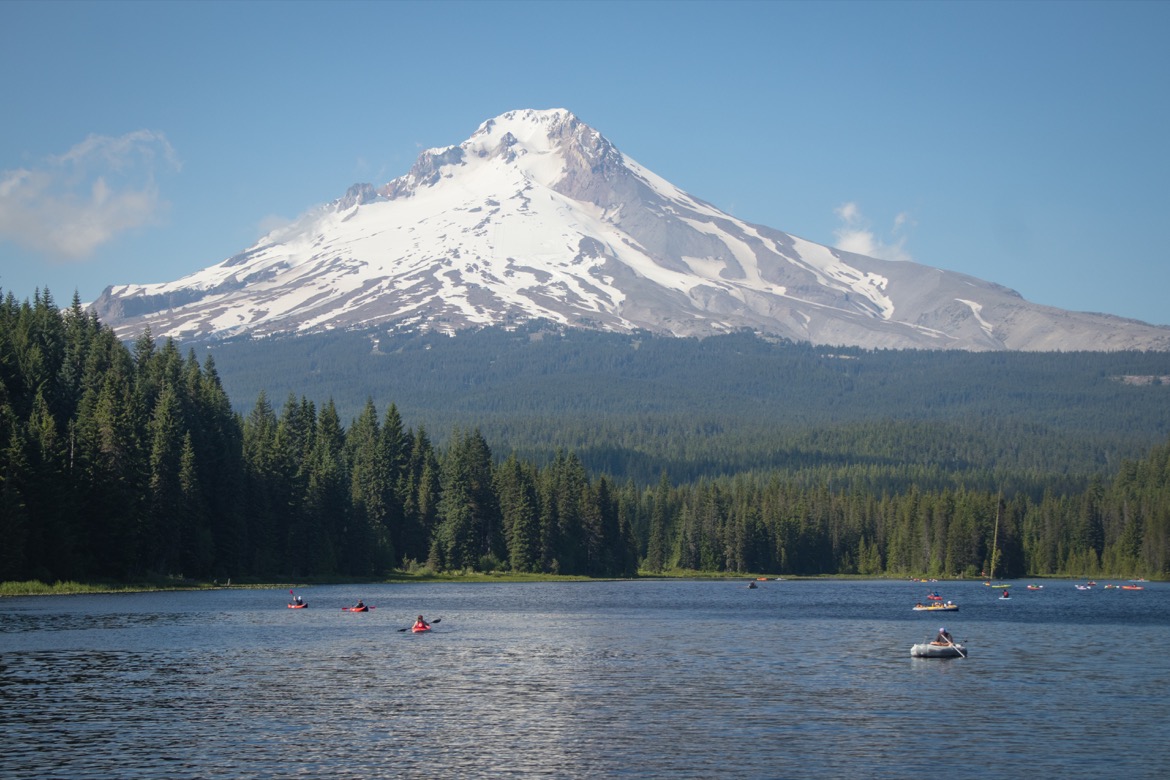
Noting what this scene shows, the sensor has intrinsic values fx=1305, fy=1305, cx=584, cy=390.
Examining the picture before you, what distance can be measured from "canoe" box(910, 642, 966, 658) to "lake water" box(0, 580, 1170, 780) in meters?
1.38

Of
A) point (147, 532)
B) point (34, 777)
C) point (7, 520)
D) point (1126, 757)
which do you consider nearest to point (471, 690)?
point (34, 777)

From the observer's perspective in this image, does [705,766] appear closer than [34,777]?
No

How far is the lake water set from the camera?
4534 centimetres

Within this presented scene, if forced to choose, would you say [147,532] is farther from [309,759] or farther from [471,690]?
[309,759]

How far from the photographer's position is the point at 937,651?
78.0 meters

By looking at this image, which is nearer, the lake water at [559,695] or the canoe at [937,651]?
the lake water at [559,695]

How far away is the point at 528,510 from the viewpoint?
571 feet

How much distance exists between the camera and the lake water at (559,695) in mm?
45344

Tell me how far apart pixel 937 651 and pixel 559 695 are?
28074mm

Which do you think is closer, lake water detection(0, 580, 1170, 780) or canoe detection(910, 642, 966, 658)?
lake water detection(0, 580, 1170, 780)

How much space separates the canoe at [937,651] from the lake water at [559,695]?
1.38m

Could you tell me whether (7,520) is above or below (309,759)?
above

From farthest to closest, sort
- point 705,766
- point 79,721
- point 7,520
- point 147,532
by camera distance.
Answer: point 147,532 → point 7,520 → point 79,721 → point 705,766

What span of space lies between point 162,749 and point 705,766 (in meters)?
19.2
